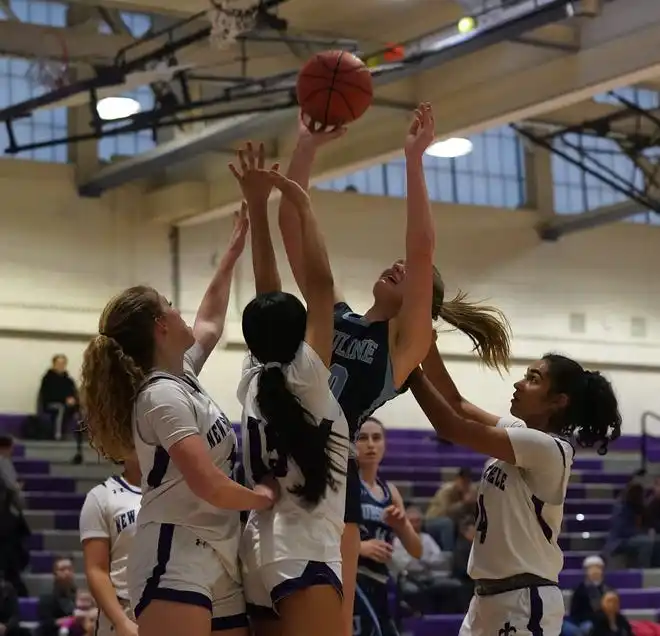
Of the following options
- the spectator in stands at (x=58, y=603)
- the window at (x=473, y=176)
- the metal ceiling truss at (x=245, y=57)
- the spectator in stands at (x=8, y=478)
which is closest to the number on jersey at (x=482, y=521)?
the spectator in stands at (x=58, y=603)

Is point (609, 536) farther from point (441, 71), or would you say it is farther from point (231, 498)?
point (231, 498)

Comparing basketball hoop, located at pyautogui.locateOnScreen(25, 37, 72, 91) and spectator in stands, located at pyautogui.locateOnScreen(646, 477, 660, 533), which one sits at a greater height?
basketball hoop, located at pyautogui.locateOnScreen(25, 37, 72, 91)

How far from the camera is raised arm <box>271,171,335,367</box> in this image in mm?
3490

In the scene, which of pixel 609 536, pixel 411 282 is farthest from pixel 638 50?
pixel 411 282

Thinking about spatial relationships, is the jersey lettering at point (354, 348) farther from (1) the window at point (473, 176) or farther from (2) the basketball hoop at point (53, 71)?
(1) the window at point (473, 176)

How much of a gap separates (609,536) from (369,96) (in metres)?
9.42

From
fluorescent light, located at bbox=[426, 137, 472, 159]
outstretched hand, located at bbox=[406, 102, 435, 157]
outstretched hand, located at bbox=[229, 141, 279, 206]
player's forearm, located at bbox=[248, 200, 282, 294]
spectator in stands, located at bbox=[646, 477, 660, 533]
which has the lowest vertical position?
spectator in stands, located at bbox=[646, 477, 660, 533]

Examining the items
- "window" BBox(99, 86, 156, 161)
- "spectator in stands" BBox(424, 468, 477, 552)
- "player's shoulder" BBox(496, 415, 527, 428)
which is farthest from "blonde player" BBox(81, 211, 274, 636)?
"window" BBox(99, 86, 156, 161)

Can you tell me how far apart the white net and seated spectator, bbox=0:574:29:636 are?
481 centimetres

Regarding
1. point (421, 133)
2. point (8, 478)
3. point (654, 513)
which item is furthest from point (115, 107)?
point (421, 133)

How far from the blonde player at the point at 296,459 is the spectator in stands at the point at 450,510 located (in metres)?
7.91

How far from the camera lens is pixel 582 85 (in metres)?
11.5

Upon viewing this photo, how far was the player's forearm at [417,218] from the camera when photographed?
3.89 meters

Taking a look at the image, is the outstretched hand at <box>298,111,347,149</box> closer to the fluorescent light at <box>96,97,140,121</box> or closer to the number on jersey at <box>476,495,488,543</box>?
the number on jersey at <box>476,495,488,543</box>
